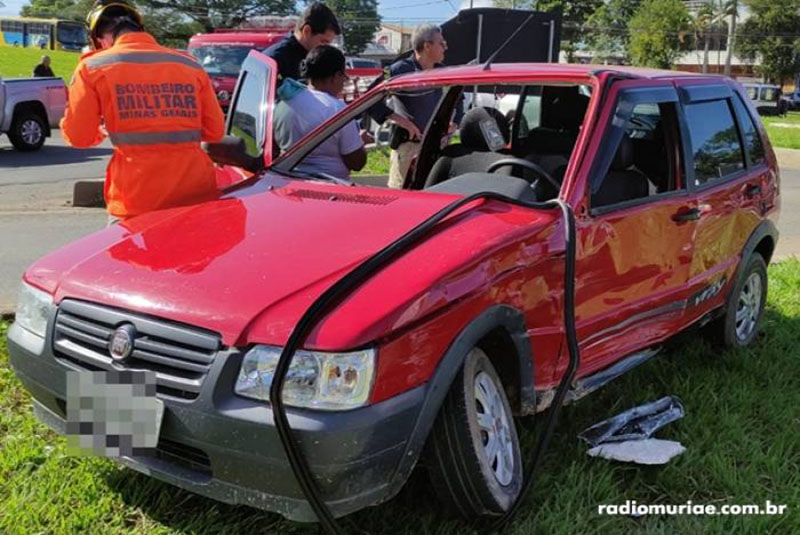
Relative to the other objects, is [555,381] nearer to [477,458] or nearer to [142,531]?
[477,458]

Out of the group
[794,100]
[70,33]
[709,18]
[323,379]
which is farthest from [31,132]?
[709,18]

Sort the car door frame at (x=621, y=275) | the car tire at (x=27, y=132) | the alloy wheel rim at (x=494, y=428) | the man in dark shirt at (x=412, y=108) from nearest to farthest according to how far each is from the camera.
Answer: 1. the alloy wheel rim at (x=494, y=428)
2. the car door frame at (x=621, y=275)
3. the man in dark shirt at (x=412, y=108)
4. the car tire at (x=27, y=132)

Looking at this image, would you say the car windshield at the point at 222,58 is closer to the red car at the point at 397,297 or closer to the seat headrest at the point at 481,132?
the red car at the point at 397,297

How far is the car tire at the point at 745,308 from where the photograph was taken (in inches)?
172

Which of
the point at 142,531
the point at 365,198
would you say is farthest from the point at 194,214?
the point at 142,531

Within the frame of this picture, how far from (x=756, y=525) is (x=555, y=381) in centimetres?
86

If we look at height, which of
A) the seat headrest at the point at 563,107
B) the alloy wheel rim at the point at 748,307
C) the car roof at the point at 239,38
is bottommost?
the alloy wheel rim at the point at 748,307

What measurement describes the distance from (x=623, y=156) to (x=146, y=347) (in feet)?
7.10

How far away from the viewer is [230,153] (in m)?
3.94

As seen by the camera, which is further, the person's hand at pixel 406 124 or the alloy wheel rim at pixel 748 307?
the person's hand at pixel 406 124

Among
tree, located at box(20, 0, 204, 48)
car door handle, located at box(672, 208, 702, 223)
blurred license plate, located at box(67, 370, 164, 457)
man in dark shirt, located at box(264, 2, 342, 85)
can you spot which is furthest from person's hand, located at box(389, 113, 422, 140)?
tree, located at box(20, 0, 204, 48)

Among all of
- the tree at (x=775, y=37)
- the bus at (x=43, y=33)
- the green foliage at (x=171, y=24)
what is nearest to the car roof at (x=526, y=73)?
the bus at (x=43, y=33)

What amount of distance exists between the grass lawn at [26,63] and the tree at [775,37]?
148 ft

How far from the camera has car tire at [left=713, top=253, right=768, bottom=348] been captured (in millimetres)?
4363
